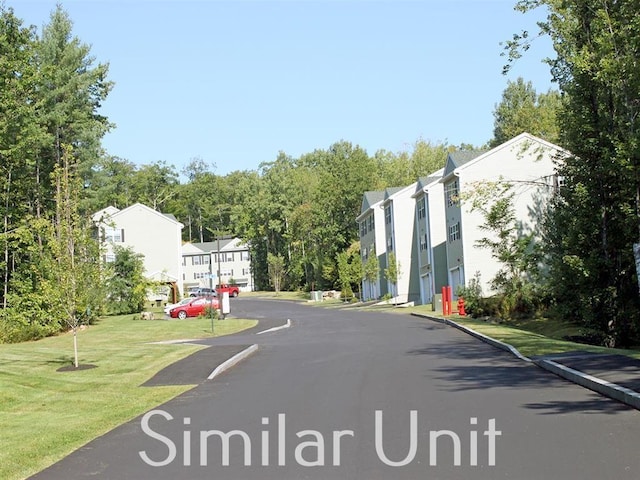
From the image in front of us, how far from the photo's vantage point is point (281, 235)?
115750 mm

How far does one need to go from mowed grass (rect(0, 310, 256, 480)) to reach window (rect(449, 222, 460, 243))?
90.4ft

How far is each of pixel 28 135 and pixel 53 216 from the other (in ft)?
40.8

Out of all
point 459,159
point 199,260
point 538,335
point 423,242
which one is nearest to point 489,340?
point 538,335

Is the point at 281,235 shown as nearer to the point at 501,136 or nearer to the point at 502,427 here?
the point at 501,136

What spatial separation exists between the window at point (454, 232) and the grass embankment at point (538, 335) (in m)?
12.1

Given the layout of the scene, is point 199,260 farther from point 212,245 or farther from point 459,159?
point 459,159

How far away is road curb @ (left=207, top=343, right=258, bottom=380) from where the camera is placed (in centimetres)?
2064

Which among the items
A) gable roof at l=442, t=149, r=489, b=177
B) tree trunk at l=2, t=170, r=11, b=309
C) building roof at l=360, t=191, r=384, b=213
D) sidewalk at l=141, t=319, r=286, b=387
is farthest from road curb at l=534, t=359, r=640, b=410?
building roof at l=360, t=191, r=384, b=213

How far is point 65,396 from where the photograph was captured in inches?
725

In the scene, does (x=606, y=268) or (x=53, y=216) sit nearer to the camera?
(x=606, y=268)

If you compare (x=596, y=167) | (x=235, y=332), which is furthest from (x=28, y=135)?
(x=596, y=167)

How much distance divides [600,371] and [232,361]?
1086 cm

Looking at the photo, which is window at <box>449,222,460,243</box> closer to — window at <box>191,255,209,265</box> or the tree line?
the tree line

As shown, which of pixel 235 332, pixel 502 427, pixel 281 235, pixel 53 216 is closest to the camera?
pixel 502 427
